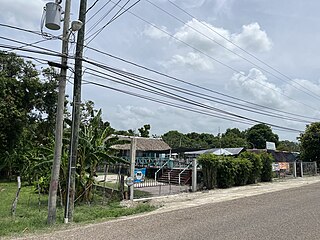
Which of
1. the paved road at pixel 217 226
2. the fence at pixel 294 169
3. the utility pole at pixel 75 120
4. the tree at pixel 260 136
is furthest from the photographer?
Answer: the tree at pixel 260 136

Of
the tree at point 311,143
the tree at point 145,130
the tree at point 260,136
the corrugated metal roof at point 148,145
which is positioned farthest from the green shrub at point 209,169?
the tree at point 260,136

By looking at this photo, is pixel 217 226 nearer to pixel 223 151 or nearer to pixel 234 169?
pixel 234 169

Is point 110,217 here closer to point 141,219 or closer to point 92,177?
point 141,219

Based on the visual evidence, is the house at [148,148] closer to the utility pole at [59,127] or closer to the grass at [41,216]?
the grass at [41,216]

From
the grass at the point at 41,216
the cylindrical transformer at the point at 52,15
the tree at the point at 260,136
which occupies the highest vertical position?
the tree at the point at 260,136

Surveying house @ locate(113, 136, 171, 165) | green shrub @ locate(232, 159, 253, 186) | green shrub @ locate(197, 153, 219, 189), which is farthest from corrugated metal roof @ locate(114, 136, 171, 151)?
green shrub @ locate(197, 153, 219, 189)

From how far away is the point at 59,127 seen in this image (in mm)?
9516

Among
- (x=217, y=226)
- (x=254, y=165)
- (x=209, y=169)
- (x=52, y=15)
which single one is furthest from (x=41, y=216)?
(x=254, y=165)

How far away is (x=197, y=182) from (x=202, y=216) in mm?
9076

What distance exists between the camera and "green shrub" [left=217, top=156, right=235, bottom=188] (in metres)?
19.5

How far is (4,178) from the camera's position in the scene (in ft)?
95.9

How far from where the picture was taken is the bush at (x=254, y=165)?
22453 mm

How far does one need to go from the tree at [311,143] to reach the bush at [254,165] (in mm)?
16434

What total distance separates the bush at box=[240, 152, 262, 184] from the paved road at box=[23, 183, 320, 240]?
11.3m
